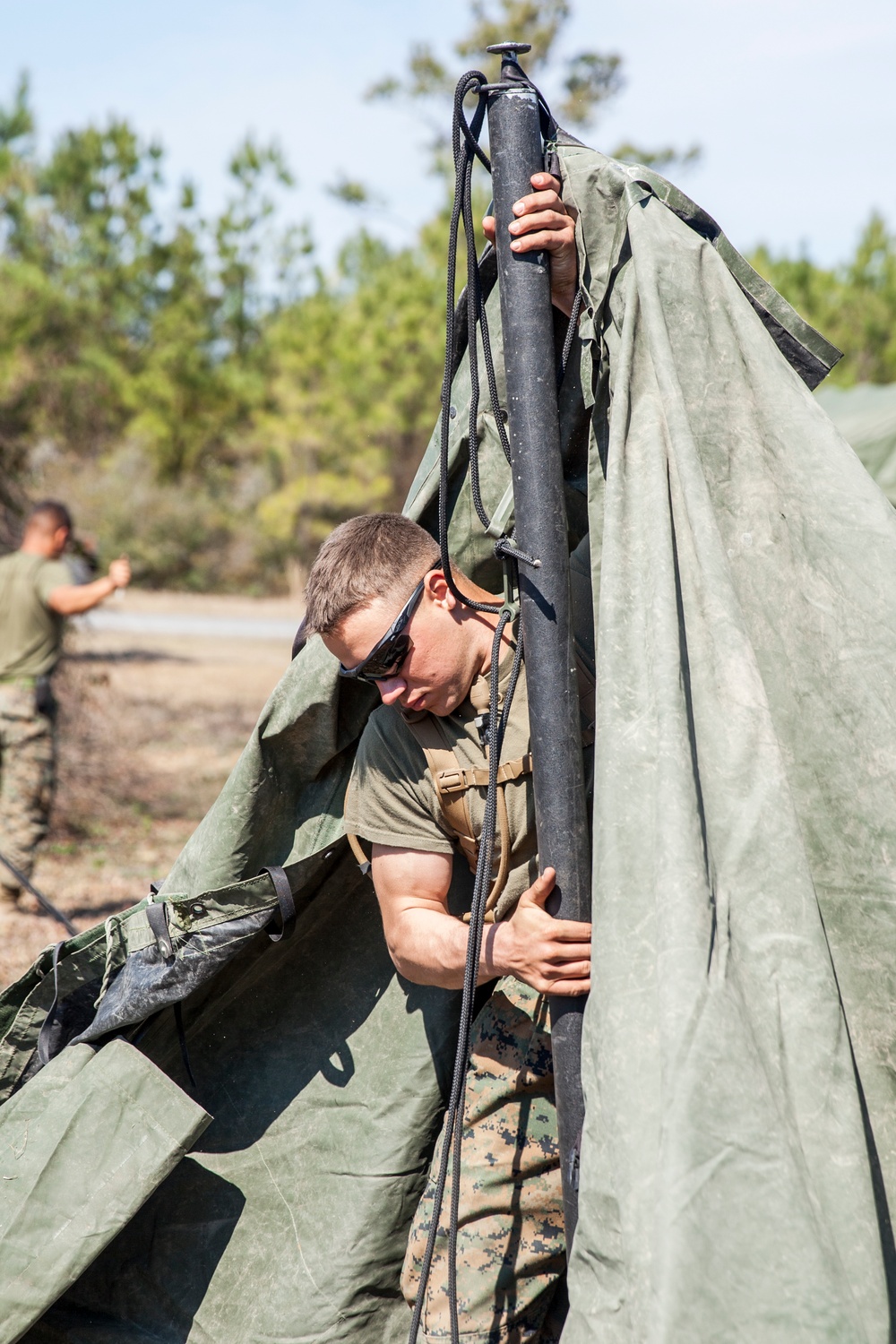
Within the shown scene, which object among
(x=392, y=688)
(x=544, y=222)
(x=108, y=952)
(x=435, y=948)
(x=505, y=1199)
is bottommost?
(x=505, y=1199)

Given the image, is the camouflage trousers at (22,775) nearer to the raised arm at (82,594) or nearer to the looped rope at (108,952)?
the raised arm at (82,594)

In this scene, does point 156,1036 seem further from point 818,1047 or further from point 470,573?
point 818,1047

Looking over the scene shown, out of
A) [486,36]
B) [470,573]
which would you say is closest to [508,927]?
[470,573]

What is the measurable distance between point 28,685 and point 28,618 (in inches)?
15.8

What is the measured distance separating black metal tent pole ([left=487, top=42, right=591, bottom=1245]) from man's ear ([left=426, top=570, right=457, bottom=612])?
1.49 feet

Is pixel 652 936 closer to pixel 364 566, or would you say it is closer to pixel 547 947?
pixel 547 947

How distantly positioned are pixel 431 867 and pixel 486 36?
22422mm

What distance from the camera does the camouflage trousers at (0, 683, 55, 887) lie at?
7.02m

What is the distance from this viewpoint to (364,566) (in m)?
2.47

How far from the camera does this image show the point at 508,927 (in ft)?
7.14

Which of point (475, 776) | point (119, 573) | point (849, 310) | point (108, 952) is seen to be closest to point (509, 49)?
point (475, 776)

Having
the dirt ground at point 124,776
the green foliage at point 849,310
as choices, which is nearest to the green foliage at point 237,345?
the green foliage at point 849,310

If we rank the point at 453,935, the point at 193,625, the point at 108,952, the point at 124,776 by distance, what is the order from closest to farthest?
the point at 453,935 → the point at 108,952 → the point at 124,776 → the point at 193,625

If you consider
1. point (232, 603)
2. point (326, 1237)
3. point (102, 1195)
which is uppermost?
point (102, 1195)
